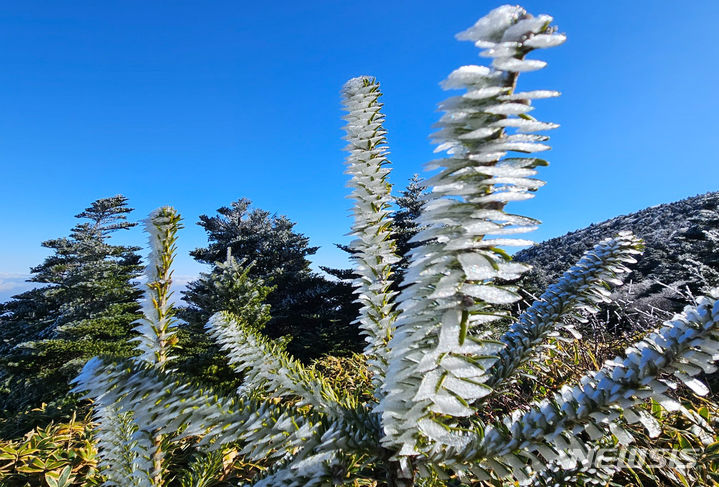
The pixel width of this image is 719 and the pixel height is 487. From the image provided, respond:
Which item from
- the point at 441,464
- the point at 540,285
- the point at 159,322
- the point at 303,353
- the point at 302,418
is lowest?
the point at 303,353

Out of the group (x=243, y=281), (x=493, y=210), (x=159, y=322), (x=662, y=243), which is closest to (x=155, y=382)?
(x=159, y=322)

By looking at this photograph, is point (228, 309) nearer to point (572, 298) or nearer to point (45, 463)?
point (45, 463)

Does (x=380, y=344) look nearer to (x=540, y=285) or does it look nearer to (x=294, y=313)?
(x=540, y=285)

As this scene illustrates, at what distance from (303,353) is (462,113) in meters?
10.8

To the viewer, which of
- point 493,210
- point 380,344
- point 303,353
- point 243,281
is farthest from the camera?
point 303,353

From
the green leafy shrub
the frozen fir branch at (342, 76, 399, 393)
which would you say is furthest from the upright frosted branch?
the green leafy shrub

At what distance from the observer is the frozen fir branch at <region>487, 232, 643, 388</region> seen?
1.37m

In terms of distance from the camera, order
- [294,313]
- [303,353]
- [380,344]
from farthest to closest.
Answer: [294,313] → [303,353] → [380,344]

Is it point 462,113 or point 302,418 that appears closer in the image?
point 462,113

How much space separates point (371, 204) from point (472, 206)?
735mm

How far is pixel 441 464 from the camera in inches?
35.4
